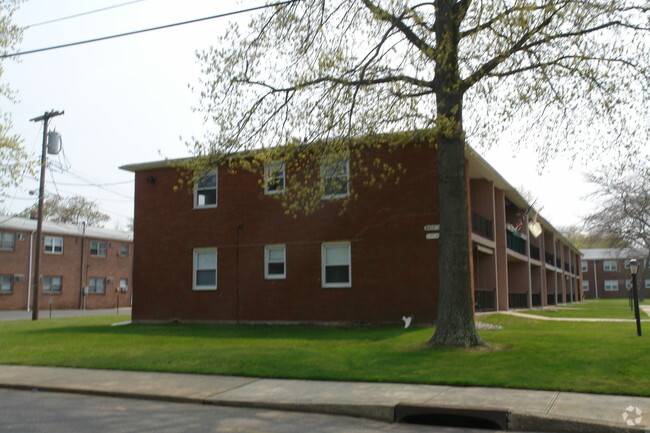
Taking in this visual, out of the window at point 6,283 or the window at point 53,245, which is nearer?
the window at point 6,283

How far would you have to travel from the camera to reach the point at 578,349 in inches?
508

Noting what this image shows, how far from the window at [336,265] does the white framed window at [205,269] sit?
4.39 m

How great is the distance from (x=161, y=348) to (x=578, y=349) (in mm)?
9324

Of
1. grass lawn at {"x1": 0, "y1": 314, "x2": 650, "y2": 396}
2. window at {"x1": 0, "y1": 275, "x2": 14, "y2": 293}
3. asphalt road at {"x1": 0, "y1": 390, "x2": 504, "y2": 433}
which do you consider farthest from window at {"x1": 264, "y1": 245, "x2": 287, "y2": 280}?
window at {"x1": 0, "y1": 275, "x2": 14, "y2": 293}

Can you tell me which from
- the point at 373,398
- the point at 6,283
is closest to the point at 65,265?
the point at 6,283

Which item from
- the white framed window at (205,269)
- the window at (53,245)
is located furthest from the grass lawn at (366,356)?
the window at (53,245)

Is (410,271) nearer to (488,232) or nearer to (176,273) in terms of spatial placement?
(488,232)

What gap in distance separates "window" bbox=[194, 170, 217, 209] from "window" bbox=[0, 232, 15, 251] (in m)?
26.2

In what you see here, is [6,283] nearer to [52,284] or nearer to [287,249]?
[52,284]

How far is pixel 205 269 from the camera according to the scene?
77.5 feet

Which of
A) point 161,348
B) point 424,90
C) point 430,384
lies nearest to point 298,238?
point 161,348

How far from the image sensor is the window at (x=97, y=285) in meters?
50.7

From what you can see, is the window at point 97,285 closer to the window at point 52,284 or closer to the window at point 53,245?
the window at point 52,284

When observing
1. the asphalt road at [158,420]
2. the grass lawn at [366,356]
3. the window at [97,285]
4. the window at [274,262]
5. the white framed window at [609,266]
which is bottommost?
the asphalt road at [158,420]
